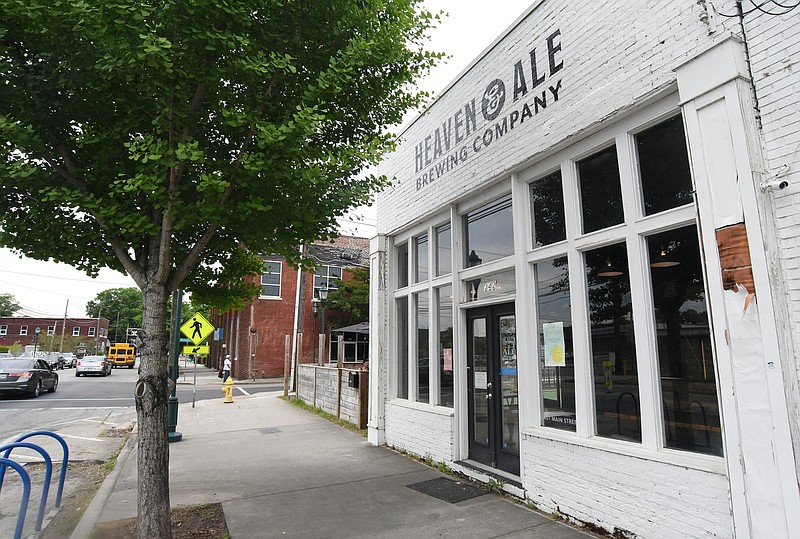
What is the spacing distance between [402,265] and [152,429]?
18.5 feet

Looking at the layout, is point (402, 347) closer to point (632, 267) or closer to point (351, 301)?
point (632, 267)

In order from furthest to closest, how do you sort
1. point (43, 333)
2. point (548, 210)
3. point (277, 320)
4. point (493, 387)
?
point (43, 333) < point (277, 320) < point (493, 387) < point (548, 210)

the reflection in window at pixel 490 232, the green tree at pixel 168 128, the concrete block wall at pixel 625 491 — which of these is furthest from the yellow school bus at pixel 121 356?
the concrete block wall at pixel 625 491

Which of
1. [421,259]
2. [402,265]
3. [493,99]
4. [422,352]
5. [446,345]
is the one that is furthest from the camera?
[402,265]

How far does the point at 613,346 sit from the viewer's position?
4898 millimetres

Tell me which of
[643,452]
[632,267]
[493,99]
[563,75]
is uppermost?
[493,99]

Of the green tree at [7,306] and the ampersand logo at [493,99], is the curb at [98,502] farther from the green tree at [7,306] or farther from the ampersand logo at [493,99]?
the green tree at [7,306]

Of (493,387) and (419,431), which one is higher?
(493,387)

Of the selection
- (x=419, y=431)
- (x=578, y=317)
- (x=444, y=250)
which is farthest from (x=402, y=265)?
(x=578, y=317)

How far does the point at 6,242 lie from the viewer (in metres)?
5.13

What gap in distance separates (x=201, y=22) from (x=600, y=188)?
14.2 ft

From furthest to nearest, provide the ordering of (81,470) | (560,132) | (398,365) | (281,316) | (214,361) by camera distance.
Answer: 1. (214,361)
2. (281,316)
3. (398,365)
4. (81,470)
5. (560,132)

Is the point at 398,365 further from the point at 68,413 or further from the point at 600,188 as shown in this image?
the point at 68,413

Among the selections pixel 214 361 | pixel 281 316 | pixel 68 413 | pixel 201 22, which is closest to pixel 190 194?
pixel 201 22
